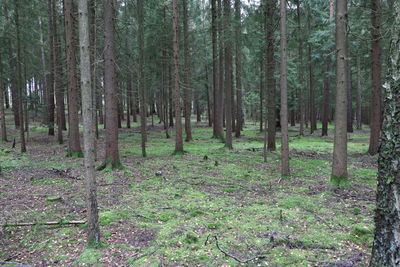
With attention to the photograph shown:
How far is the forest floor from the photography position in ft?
15.5

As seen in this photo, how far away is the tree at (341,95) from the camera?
8000 mm

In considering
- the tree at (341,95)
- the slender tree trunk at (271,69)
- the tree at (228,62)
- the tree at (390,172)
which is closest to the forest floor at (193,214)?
the tree at (341,95)

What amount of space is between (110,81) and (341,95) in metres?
7.72

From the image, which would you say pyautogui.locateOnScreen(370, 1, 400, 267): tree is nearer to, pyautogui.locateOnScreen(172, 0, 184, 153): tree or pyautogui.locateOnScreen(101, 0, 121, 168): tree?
pyautogui.locateOnScreen(101, 0, 121, 168): tree

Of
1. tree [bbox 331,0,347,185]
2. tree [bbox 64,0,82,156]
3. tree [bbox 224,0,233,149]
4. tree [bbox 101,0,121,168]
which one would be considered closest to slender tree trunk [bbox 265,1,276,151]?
tree [bbox 224,0,233,149]

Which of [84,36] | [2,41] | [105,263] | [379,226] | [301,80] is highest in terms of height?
[2,41]

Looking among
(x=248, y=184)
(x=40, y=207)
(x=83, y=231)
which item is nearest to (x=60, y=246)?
(x=83, y=231)

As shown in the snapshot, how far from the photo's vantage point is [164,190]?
868 cm

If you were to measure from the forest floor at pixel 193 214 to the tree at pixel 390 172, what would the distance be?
148 cm

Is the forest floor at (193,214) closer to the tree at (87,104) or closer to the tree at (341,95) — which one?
the tree at (341,95)

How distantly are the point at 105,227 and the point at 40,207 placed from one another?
2321 millimetres

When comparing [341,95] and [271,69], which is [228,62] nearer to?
[271,69]

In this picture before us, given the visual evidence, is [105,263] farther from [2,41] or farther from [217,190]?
[2,41]

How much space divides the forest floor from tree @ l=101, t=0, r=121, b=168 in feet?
3.15
